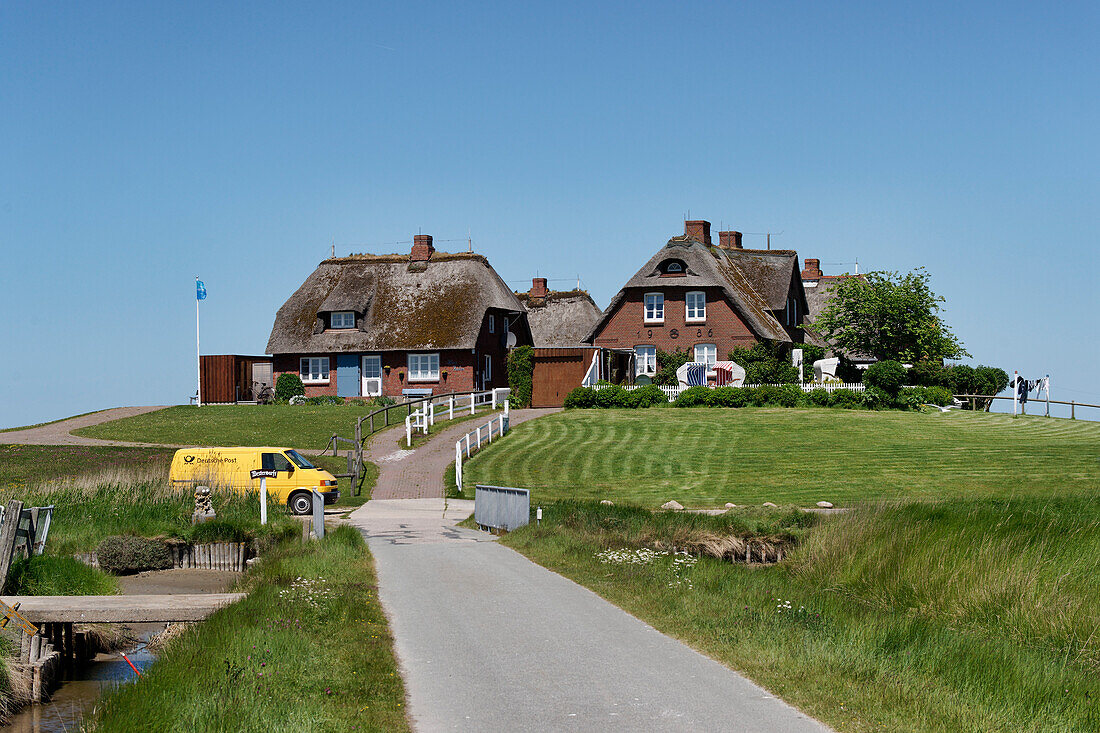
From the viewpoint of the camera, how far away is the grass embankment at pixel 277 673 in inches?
317

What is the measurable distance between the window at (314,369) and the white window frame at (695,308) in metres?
19.2

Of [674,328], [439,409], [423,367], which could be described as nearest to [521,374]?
[439,409]

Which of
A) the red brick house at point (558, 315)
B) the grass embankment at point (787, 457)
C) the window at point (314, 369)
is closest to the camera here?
the grass embankment at point (787, 457)

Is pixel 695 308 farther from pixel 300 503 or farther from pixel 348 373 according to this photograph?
pixel 300 503

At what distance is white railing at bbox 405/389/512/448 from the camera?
38938 millimetres

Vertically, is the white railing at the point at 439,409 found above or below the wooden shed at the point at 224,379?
below

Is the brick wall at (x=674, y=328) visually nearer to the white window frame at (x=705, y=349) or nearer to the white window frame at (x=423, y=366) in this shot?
the white window frame at (x=705, y=349)

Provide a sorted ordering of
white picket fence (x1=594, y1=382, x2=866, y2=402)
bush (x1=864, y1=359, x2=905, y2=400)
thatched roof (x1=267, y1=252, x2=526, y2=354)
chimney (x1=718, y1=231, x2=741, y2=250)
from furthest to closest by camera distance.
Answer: chimney (x1=718, y1=231, x2=741, y2=250)
thatched roof (x1=267, y1=252, x2=526, y2=354)
white picket fence (x1=594, y1=382, x2=866, y2=402)
bush (x1=864, y1=359, x2=905, y2=400)

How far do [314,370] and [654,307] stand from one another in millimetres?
→ 18478

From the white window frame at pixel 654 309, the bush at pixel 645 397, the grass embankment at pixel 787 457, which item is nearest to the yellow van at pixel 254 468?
the grass embankment at pixel 787 457

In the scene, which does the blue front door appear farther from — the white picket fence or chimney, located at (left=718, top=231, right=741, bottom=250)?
chimney, located at (left=718, top=231, right=741, bottom=250)

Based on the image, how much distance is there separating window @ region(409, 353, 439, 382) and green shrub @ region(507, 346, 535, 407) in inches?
248

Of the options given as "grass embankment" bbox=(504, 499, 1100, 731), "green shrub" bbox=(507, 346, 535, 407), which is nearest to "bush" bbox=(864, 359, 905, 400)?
"green shrub" bbox=(507, 346, 535, 407)

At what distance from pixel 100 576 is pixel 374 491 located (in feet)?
42.2
